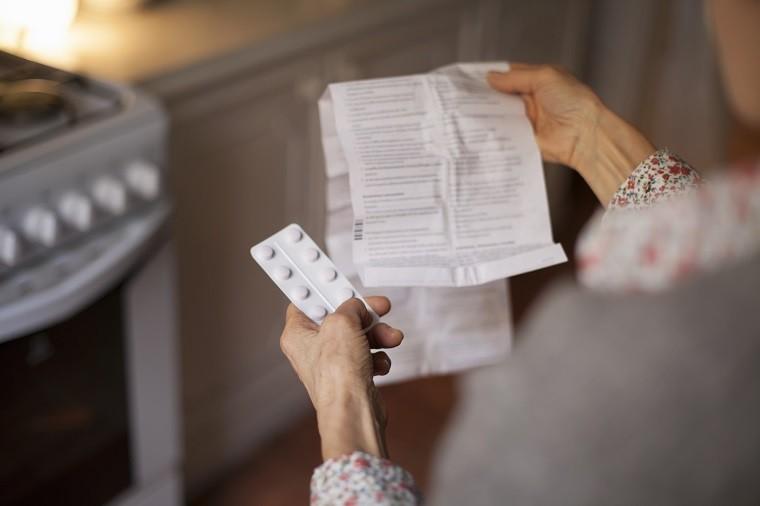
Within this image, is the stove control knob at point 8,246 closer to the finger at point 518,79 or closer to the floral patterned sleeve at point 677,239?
the finger at point 518,79

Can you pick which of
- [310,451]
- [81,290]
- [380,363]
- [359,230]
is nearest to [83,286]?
[81,290]

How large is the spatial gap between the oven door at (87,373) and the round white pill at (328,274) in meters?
0.51

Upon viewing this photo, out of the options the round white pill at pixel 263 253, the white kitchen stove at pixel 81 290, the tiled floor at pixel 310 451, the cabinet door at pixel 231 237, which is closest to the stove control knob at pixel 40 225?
the white kitchen stove at pixel 81 290

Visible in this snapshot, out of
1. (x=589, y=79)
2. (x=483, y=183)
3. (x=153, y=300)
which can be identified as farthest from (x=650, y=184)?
→ (x=589, y=79)

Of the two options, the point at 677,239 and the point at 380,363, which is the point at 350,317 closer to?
the point at 380,363

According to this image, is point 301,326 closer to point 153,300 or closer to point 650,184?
point 650,184

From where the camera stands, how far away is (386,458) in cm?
72

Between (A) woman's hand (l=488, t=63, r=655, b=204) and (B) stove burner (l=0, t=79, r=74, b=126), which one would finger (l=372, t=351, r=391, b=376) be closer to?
(A) woman's hand (l=488, t=63, r=655, b=204)

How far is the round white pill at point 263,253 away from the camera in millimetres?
826

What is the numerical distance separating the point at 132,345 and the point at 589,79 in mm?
1802

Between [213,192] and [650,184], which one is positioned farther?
[213,192]

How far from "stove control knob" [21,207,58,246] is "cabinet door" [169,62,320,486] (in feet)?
1.13

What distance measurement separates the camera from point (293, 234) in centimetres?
84

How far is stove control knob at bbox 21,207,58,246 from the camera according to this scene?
116cm
